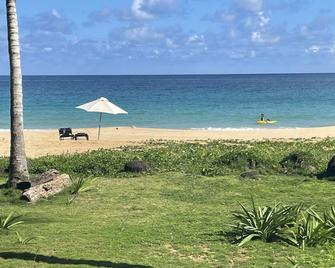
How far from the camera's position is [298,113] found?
49031 mm

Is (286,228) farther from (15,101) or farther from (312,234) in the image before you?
(15,101)

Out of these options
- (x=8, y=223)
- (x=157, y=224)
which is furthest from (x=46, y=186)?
(x=157, y=224)

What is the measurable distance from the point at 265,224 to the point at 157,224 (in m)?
1.76

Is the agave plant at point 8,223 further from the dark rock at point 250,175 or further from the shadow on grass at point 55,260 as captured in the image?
the dark rock at point 250,175

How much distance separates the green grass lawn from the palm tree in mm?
760

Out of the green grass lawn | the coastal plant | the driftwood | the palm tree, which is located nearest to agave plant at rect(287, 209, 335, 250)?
the green grass lawn

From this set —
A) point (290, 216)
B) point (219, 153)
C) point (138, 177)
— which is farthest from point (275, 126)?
point (290, 216)

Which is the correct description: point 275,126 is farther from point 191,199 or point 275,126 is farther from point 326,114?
point 191,199

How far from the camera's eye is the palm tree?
11305 millimetres

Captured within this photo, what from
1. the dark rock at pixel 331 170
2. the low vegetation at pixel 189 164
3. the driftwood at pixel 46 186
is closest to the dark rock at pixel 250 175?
the low vegetation at pixel 189 164

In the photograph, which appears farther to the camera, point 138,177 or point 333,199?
point 138,177

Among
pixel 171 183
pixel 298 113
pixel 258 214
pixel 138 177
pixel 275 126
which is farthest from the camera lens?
pixel 298 113

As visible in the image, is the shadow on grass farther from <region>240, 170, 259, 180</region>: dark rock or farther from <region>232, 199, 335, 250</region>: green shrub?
<region>240, 170, 259, 180</region>: dark rock

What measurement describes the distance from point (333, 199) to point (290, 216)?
9.11 feet
